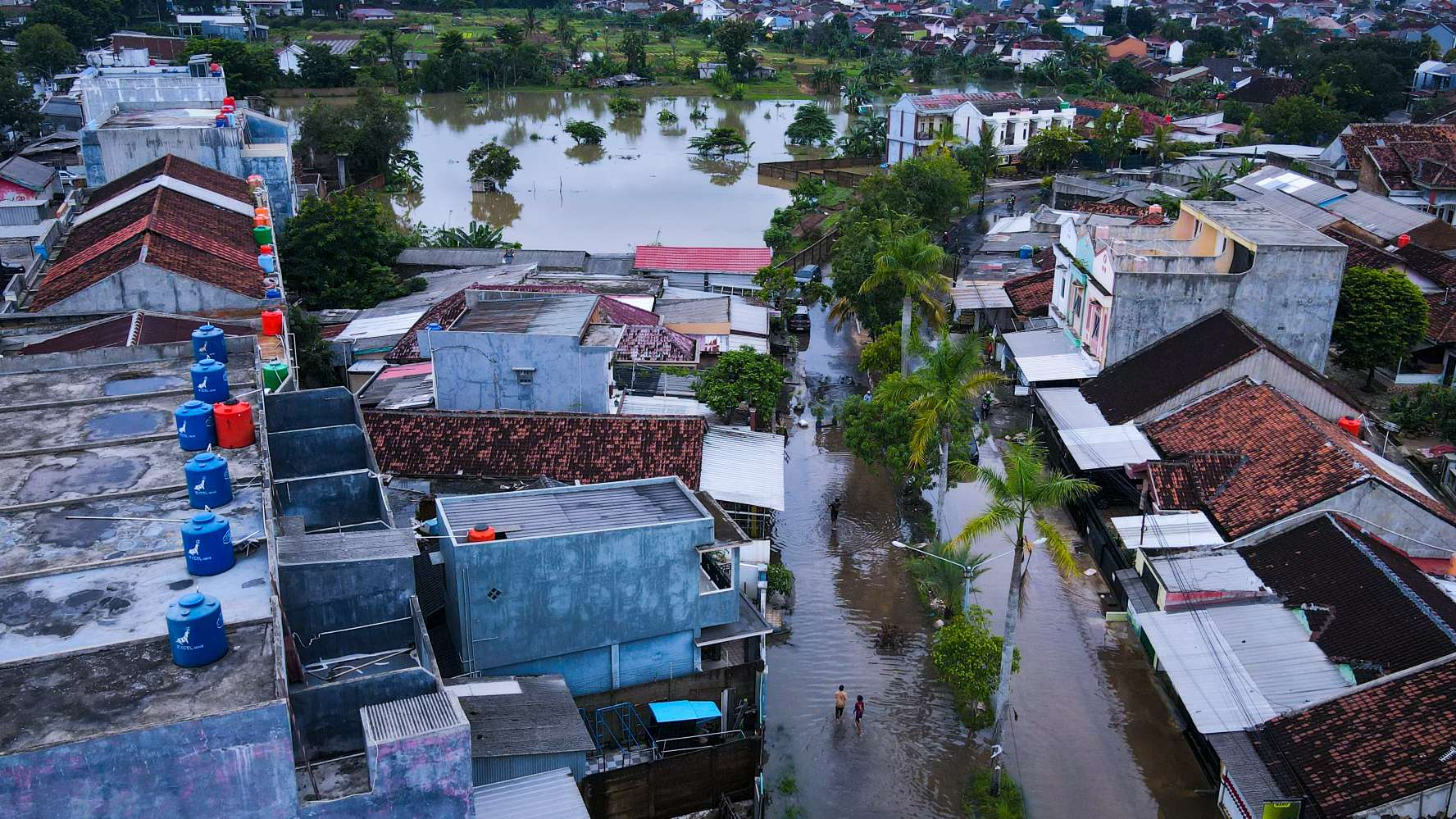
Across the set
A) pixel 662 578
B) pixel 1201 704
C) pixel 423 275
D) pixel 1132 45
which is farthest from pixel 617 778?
pixel 1132 45

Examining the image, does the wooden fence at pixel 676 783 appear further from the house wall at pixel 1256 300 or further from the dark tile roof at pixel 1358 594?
the house wall at pixel 1256 300

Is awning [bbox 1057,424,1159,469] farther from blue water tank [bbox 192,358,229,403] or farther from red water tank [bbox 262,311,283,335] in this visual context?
blue water tank [bbox 192,358,229,403]

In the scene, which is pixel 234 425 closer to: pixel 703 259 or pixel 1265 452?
pixel 1265 452

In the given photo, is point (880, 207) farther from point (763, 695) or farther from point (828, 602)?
point (763, 695)

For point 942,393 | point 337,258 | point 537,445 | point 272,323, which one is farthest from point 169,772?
point 337,258

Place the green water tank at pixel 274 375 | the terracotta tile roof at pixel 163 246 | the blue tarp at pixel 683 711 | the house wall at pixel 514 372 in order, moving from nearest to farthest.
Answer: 1. the blue tarp at pixel 683 711
2. the green water tank at pixel 274 375
3. the house wall at pixel 514 372
4. the terracotta tile roof at pixel 163 246

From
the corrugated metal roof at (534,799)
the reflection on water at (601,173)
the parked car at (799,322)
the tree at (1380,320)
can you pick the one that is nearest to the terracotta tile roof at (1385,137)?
the tree at (1380,320)
